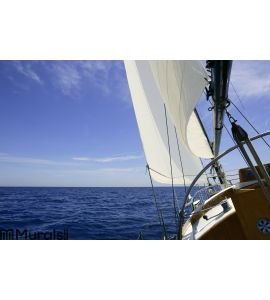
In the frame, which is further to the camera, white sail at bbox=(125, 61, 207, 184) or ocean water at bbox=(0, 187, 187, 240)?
ocean water at bbox=(0, 187, 187, 240)

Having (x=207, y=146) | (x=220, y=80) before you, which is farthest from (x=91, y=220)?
(x=220, y=80)

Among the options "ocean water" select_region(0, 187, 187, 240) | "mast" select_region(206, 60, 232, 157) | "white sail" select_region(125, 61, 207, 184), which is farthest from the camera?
"ocean water" select_region(0, 187, 187, 240)

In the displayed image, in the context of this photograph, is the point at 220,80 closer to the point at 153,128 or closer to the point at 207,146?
the point at 207,146

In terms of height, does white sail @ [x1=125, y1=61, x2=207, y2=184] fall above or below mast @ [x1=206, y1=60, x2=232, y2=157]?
above

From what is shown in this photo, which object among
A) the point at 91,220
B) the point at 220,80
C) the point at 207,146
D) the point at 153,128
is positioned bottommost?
the point at 220,80

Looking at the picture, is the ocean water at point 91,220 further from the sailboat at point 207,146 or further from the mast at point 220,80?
the mast at point 220,80

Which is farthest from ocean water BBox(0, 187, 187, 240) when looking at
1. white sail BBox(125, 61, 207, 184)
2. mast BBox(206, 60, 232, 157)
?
mast BBox(206, 60, 232, 157)

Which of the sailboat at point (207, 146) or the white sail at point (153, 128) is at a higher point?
the white sail at point (153, 128)

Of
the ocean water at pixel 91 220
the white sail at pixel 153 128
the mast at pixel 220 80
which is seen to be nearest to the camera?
the mast at pixel 220 80

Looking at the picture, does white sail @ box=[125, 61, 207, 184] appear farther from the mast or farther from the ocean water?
the mast

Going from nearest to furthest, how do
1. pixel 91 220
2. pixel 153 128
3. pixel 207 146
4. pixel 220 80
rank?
pixel 220 80
pixel 207 146
pixel 153 128
pixel 91 220

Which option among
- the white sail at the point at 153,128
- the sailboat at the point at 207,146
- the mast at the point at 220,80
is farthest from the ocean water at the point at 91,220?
the mast at the point at 220,80
